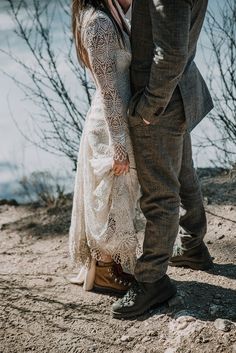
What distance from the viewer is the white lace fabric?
9.55 ft

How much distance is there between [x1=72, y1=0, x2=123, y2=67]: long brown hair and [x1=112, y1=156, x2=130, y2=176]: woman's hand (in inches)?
21.5

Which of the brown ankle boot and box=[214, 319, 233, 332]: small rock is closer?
box=[214, 319, 233, 332]: small rock

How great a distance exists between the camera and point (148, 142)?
2.93 metres

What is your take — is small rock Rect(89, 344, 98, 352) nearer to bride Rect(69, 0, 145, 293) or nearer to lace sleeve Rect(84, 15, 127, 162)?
bride Rect(69, 0, 145, 293)

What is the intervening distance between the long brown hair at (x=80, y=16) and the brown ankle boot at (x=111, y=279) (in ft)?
4.00

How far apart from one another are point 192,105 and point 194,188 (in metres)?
0.77

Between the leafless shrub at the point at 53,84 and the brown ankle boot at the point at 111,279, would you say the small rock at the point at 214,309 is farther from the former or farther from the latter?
the leafless shrub at the point at 53,84

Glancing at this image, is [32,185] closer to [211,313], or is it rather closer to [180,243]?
[180,243]

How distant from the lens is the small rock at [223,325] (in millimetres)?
2938

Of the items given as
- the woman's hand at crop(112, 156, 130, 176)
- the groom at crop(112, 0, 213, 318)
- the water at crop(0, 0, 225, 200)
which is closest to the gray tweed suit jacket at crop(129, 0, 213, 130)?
the groom at crop(112, 0, 213, 318)

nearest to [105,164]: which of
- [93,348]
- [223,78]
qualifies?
[93,348]

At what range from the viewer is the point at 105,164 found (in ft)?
10.3

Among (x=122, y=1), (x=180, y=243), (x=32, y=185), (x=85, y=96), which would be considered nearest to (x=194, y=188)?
(x=180, y=243)

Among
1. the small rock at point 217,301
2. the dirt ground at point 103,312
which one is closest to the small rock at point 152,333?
the dirt ground at point 103,312
